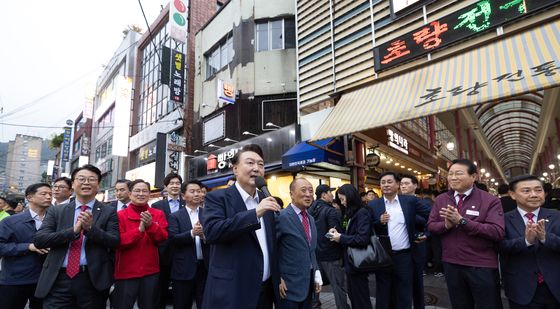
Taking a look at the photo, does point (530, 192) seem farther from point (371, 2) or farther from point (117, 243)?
point (371, 2)

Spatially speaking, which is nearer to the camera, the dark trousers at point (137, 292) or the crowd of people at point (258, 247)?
the crowd of people at point (258, 247)

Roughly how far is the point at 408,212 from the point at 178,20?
53.3 ft

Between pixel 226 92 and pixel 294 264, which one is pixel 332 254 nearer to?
pixel 294 264

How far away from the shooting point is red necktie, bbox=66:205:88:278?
10.2 feet

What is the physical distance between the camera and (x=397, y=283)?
169 inches

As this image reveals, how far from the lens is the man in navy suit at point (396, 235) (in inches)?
166

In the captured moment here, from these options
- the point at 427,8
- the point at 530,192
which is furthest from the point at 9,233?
the point at 427,8

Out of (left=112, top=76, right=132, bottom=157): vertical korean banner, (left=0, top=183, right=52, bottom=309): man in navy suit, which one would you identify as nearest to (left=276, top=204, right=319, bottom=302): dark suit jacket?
(left=0, top=183, right=52, bottom=309): man in navy suit

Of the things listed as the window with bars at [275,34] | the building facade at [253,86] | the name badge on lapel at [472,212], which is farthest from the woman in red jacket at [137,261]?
the window with bars at [275,34]

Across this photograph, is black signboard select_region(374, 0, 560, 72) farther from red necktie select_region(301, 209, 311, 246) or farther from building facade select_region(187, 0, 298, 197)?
red necktie select_region(301, 209, 311, 246)

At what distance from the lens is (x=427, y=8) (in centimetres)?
741

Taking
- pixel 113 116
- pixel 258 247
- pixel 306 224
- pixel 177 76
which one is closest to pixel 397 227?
pixel 306 224

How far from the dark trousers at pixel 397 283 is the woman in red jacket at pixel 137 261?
9.54ft

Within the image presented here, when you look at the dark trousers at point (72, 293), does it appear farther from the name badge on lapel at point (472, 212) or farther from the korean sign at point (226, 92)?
the korean sign at point (226, 92)
